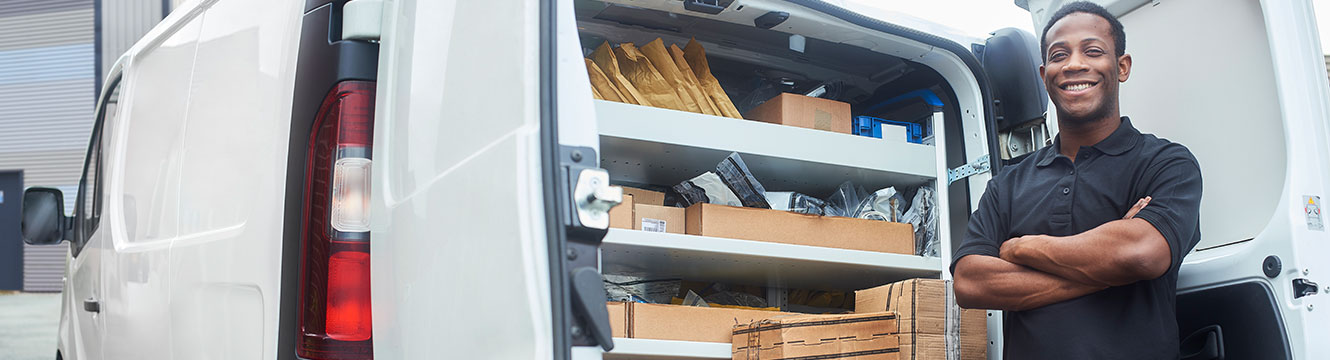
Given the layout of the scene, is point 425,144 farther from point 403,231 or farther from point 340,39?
point 340,39

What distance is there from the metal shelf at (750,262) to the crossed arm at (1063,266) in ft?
→ 2.33

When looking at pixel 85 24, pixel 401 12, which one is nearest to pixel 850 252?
pixel 401 12

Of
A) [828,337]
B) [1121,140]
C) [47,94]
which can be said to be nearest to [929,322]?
[828,337]

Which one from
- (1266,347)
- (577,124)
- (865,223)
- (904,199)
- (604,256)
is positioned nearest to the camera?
(577,124)

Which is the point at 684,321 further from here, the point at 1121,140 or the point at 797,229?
the point at 1121,140

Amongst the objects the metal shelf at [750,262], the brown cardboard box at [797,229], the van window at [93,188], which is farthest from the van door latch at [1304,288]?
the van window at [93,188]

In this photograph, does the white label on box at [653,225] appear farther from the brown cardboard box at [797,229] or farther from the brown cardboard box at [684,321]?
the brown cardboard box at [684,321]

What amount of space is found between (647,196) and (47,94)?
15166mm

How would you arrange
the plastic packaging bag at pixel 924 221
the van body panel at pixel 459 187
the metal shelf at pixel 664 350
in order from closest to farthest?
1. the van body panel at pixel 459 187
2. the metal shelf at pixel 664 350
3. the plastic packaging bag at pixel 924 221

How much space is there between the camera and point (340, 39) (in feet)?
6.00

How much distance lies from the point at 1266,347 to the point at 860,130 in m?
1.57

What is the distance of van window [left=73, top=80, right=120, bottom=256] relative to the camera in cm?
312

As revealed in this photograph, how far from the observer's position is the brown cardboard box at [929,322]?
9.33 feet

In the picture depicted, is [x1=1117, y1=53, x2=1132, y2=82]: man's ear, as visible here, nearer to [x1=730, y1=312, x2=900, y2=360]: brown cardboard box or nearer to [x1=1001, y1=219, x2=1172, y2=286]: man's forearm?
[x1=1001, y1=219, x2=1172, y2=286]: man's forearm
